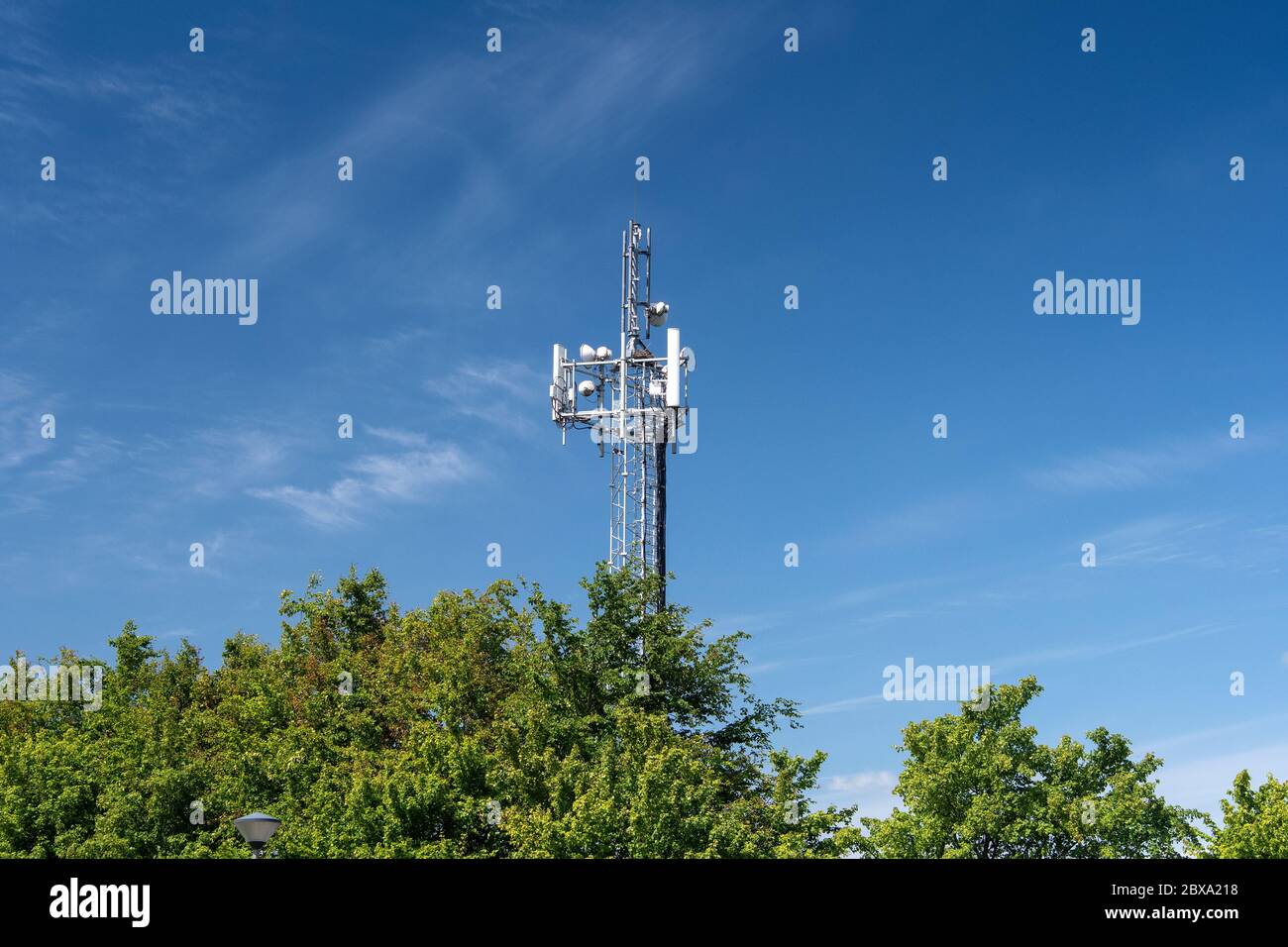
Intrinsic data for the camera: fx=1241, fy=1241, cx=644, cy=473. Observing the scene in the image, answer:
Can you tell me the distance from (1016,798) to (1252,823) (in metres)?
5.71

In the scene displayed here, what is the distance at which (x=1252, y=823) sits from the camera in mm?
31156

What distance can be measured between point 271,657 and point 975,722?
949 inches

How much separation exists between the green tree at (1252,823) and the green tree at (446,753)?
30.6 feet

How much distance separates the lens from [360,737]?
36.8m

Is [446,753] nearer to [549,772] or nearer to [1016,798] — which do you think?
[549,772]

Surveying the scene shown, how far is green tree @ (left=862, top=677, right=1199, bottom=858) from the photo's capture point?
3222 cm

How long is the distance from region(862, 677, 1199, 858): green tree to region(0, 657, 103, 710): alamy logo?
110ft
